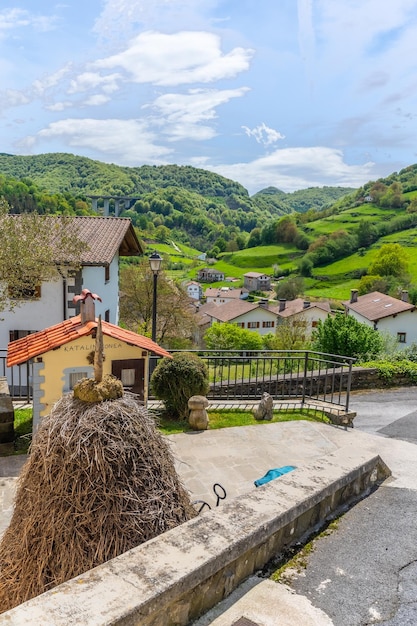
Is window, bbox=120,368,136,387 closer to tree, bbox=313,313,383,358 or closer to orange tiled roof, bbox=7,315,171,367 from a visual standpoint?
orange tiled roof, bbox=7,315,171,367

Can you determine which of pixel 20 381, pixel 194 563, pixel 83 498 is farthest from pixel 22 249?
pixel 194 563

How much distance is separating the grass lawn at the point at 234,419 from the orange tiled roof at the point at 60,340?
1425 millimetres

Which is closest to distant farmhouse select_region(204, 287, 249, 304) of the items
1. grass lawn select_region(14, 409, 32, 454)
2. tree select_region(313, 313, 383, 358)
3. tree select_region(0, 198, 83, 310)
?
tree select_region(313, 313, 383, 358)

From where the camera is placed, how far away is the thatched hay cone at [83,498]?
298cm

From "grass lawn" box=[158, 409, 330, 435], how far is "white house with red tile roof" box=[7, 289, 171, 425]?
104cm

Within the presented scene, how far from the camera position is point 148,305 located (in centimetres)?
3231

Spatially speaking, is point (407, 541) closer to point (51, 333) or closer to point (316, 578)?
point (316, 578)

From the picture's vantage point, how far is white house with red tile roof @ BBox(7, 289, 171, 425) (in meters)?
7.24

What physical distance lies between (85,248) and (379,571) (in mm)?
15868

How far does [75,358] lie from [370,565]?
17.6 ft

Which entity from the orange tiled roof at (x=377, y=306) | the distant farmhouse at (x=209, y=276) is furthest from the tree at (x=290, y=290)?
the orange tiled roof at (x=377, y=306)

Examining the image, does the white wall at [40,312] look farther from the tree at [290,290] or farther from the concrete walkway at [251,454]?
the tree at [290,290]

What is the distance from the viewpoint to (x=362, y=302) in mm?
54969

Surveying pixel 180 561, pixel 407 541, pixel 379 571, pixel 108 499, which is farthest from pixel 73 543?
pixel 407 541
